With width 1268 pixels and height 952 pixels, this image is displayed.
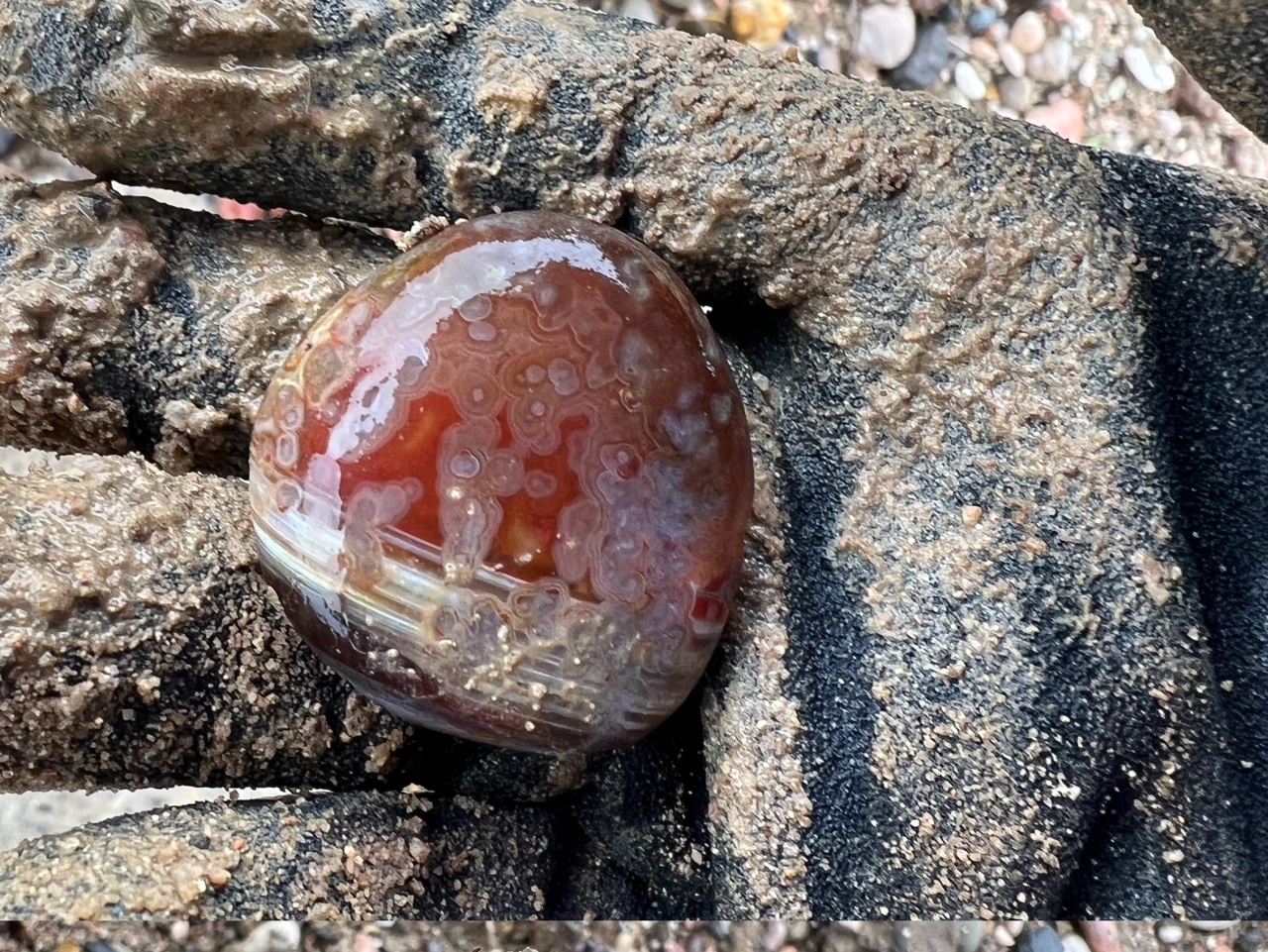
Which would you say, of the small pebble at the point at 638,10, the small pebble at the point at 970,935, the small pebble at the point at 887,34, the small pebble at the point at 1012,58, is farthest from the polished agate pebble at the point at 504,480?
the small pebble at the point at 1012,58

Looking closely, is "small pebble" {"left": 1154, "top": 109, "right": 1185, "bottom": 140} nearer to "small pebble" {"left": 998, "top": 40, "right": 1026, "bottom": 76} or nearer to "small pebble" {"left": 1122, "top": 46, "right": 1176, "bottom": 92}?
"small pebble" {"left": 1122, "top": 46, "right": 1176, "bottom": 92}

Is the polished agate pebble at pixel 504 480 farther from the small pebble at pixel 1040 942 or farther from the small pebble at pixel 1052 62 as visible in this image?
the small pebble at pixel 1052 62

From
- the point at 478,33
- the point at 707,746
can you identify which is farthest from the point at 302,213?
the point at 707,746

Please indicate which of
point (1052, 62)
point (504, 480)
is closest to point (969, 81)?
point (1052, 62)

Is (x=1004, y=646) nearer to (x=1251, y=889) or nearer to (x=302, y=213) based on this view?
(x=1251, y=889)

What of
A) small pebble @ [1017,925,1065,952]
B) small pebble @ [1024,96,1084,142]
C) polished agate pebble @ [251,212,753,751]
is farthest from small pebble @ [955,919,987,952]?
small pebble @ [1024,96,1084,142]

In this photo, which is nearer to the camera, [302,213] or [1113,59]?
[302,213]
